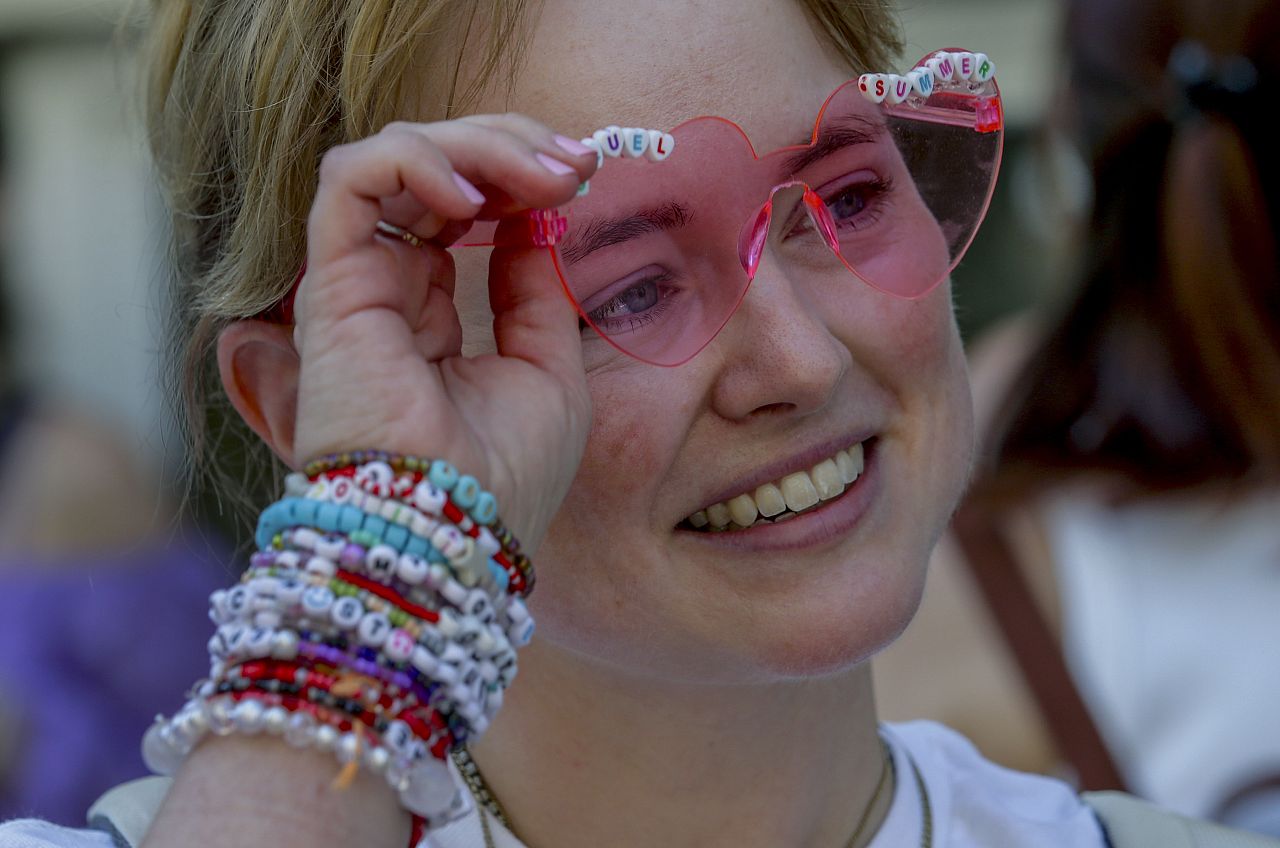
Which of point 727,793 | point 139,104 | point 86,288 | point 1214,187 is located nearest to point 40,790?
point 139,104

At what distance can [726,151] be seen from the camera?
1.61 m

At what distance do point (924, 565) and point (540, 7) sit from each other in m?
0.76

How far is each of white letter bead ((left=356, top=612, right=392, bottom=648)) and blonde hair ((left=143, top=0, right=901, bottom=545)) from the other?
590 mm

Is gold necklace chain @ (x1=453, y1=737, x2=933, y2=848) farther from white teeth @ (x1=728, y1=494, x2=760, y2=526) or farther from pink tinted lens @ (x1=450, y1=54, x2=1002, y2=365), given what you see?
pink tinted lens @ (x1=450, y1=54, x2=1002, y2=365)

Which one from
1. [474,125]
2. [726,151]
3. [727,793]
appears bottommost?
[727,793]

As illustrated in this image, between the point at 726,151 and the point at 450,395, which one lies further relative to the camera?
the point at 726,151

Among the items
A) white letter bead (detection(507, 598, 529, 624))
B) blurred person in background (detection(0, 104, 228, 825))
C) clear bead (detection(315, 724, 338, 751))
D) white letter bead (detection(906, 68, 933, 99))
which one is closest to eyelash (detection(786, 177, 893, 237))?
white letter bead (detection(906, 68, 933, 99))

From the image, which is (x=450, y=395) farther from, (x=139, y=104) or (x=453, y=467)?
(x=139, y=104)

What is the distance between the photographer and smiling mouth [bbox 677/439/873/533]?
5.49 feet

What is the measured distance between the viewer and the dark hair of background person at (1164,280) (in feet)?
9.21

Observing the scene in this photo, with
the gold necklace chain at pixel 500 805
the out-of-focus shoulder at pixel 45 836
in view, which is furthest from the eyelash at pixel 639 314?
the out-of-focus shoulder at pixel 45 836

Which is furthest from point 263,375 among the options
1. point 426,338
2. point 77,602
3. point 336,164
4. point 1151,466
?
point 77,602

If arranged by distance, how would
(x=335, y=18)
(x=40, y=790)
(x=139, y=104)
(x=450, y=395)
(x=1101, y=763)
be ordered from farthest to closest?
(x=40, y=790), (x=1101, y=763), (x=139, y=104), (x=335, y=18), (x=450, y=395)

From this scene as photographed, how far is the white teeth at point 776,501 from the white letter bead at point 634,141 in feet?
1.29
